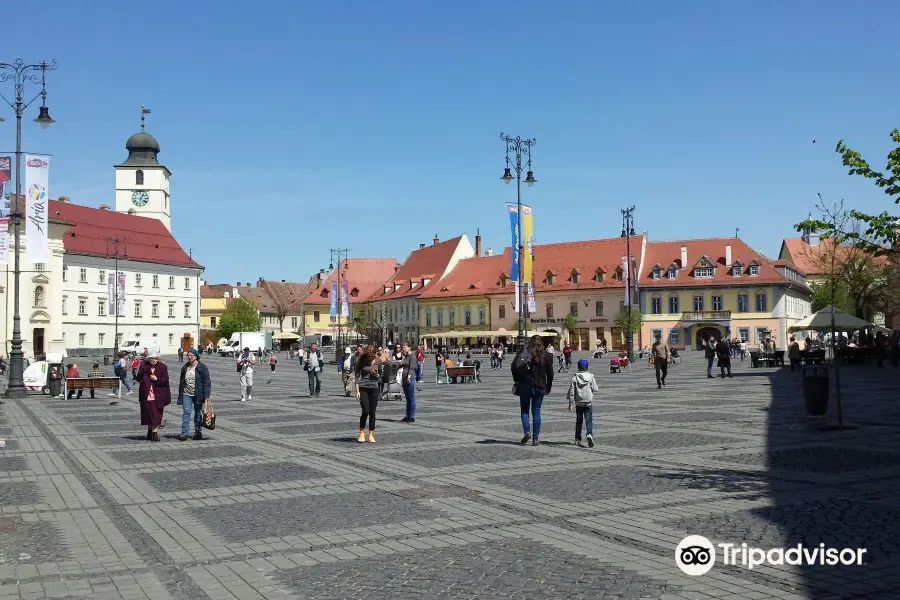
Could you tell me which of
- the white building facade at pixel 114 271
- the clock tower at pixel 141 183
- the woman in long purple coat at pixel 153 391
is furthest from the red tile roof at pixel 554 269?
the woman in long purple coat at pixel 153 391

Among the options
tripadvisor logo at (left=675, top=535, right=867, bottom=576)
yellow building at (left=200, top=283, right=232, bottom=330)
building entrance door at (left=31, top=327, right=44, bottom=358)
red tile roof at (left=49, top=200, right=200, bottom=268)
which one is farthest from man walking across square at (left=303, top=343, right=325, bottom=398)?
yellow building at (left=200, top=283, right=232, bottom=330)

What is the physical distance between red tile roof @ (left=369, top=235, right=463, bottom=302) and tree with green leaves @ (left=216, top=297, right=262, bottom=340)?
66.8 feet

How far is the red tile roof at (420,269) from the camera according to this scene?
104688 mm

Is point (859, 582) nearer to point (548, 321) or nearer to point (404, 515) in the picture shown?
point (404, 515)

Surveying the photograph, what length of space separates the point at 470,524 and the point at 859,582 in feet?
11.7

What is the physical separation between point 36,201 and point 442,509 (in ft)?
76.1

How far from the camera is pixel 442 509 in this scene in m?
9.68

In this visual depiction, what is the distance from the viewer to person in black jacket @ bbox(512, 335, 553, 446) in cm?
1510

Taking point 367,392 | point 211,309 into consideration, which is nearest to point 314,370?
point 367,392

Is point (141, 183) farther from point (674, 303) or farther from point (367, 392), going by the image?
point (367, 392)

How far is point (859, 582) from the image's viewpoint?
662 cm

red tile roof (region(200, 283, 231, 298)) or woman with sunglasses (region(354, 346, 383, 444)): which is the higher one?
red tile roof (region(200, 283, 231, 298))

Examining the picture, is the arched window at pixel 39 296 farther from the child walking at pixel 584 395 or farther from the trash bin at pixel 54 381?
the child walking at pixel 584 395

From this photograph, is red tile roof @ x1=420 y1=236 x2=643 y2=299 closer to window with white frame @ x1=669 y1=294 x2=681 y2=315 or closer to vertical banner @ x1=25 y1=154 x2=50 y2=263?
window with white frame @ x1=669 y1=294 x2=681 y2=315
